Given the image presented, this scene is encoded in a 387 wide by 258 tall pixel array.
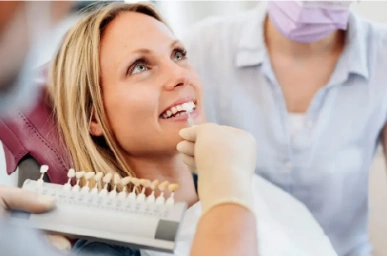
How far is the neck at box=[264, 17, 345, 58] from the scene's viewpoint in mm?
709

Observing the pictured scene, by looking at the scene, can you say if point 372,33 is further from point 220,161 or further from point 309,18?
point 220,161

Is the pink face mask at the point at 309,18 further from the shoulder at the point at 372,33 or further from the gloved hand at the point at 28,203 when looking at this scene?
the gloved hand at the point at 28,203

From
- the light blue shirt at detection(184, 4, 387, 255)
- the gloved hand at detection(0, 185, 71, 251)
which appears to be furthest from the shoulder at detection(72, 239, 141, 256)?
the light blue shirt at detection(184, 4, 387, 255)

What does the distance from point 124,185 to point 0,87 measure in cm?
22

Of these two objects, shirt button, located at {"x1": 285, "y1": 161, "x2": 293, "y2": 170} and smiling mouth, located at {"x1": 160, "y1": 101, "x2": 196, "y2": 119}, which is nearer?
smiling mouth, located at {"x1": 160, "y1": 101, "x2": 196, "y2": 119}

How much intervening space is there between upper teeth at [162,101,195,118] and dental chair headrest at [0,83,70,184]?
141 millimetres

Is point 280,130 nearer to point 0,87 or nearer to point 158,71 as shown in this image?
point 158,71

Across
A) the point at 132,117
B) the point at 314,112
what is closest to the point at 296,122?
the point at 314,112

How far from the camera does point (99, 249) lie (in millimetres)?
563

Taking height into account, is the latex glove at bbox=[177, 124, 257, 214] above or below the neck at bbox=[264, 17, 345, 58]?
below

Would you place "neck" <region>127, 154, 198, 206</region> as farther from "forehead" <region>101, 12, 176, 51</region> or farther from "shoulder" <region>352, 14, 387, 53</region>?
"shoulder" <region>352, 14, 387, 53</region>

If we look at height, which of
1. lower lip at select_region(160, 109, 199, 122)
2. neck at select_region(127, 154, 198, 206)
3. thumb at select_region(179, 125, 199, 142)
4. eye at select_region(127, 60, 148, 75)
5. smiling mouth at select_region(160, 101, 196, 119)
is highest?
eye at select_region(127, 60, 148, 75)

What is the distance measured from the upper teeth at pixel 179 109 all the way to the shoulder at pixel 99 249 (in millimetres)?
171

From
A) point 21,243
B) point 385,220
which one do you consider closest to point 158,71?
point 21,243
